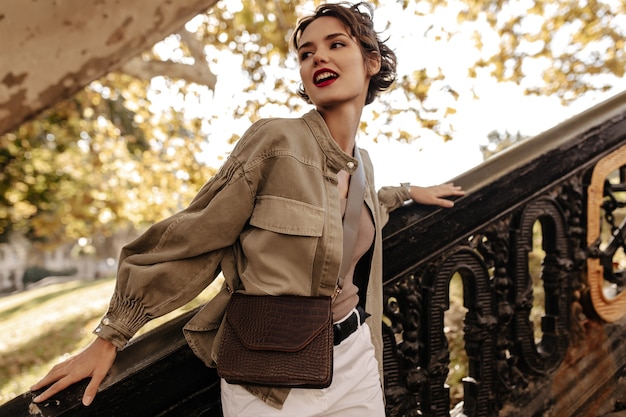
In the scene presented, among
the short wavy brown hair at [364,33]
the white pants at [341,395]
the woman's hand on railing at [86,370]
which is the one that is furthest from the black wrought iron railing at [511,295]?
the short wavy brown hair at [364,33]

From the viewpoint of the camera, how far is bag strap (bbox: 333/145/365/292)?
1.60 m

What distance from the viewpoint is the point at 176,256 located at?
1429 millimetres

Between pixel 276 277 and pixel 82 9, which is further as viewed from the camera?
pixel 82 9

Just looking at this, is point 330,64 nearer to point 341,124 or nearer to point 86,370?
point 341,124

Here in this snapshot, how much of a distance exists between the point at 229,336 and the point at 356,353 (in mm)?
448

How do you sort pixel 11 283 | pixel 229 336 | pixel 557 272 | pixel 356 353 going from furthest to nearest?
1. pixel 11 283
2. pixel 557 272
3. pixel 356 353
4. pixel 229 336

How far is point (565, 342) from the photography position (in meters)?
2.52

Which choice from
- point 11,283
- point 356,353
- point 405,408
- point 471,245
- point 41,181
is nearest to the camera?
point 356,353

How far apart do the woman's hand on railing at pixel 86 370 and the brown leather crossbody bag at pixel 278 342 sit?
34cm

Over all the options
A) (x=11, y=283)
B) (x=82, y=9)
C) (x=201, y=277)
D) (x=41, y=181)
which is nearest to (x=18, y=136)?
(x=41, y=181)

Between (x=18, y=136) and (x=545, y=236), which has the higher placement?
(x=18, y=136)

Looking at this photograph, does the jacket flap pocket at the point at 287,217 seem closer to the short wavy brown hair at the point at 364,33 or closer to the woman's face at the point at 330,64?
the woman's face at the point at 330,64

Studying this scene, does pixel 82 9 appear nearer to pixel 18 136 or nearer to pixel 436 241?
pixel 436 241

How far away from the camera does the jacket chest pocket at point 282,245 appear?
1.44 meters
